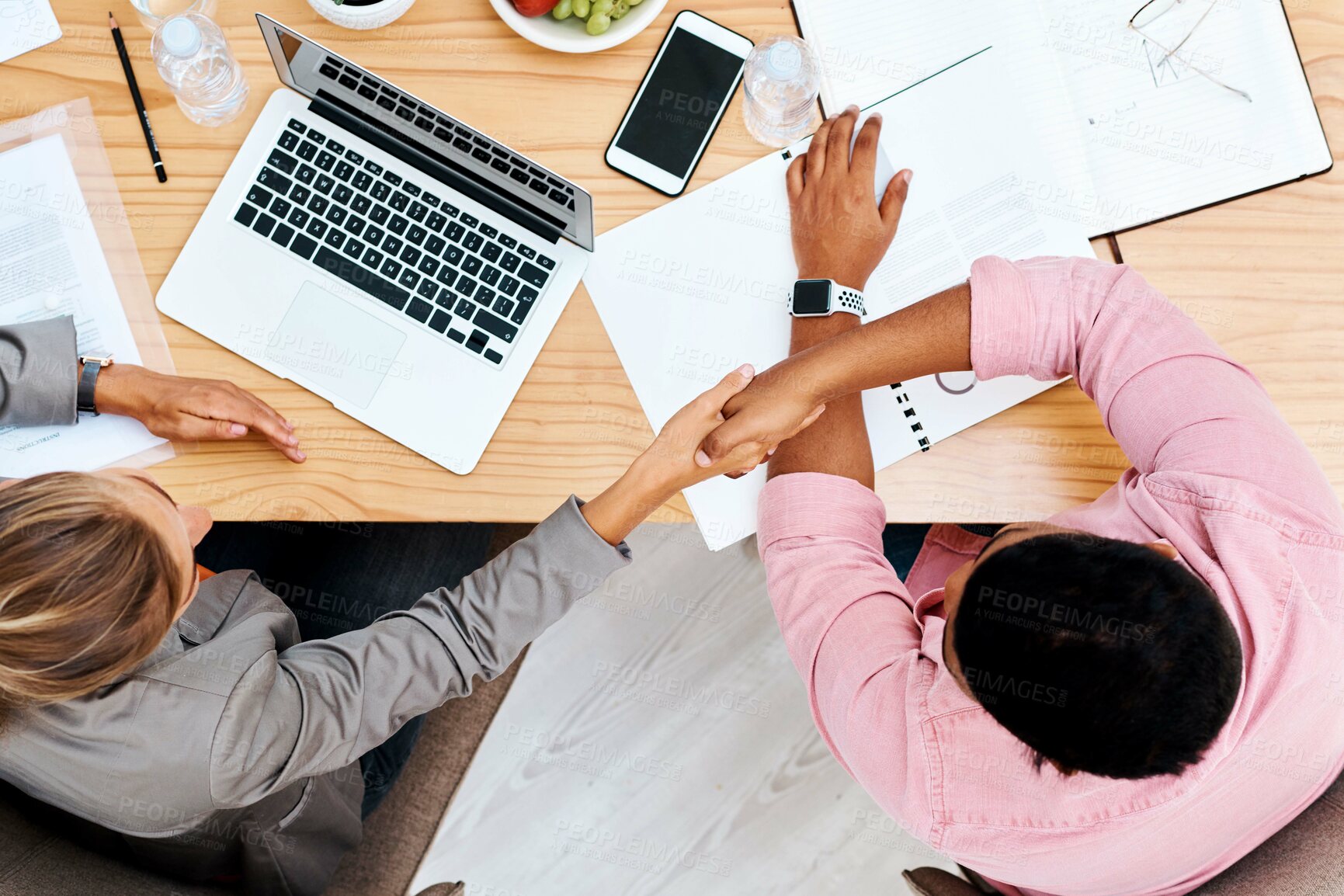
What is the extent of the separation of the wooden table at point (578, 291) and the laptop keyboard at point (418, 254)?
0.20 ft

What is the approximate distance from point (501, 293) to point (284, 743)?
473 mm

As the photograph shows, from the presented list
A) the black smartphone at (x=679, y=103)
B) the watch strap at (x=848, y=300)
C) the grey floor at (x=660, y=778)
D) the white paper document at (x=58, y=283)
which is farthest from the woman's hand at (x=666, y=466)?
the grey floor at (x=660, y=778)

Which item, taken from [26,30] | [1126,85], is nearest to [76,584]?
[26,30]

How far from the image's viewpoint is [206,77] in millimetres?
928

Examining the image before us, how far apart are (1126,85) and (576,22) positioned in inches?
23.4

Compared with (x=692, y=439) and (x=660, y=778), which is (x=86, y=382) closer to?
(x=692, y=439)

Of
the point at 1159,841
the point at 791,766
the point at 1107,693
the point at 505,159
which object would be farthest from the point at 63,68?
the point at 791,766

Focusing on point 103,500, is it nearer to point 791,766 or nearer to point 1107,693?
point 1107,693

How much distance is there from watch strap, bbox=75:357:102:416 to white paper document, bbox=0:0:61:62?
1.18ft

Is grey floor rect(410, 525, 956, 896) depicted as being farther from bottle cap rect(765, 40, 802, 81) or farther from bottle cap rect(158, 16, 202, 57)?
bottle cap rect(158, 16, 202, 57)

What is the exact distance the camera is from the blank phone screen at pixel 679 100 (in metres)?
0.96

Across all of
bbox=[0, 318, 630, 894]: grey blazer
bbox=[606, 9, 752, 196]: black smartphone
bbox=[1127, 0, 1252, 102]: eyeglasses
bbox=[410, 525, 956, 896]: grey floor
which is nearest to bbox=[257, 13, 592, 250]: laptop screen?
bbox=[606, 9, 752, 196]: black smartphone

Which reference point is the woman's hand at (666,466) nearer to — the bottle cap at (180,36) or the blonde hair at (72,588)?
the blonde hair at (72,588)

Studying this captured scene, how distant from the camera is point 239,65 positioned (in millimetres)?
952
